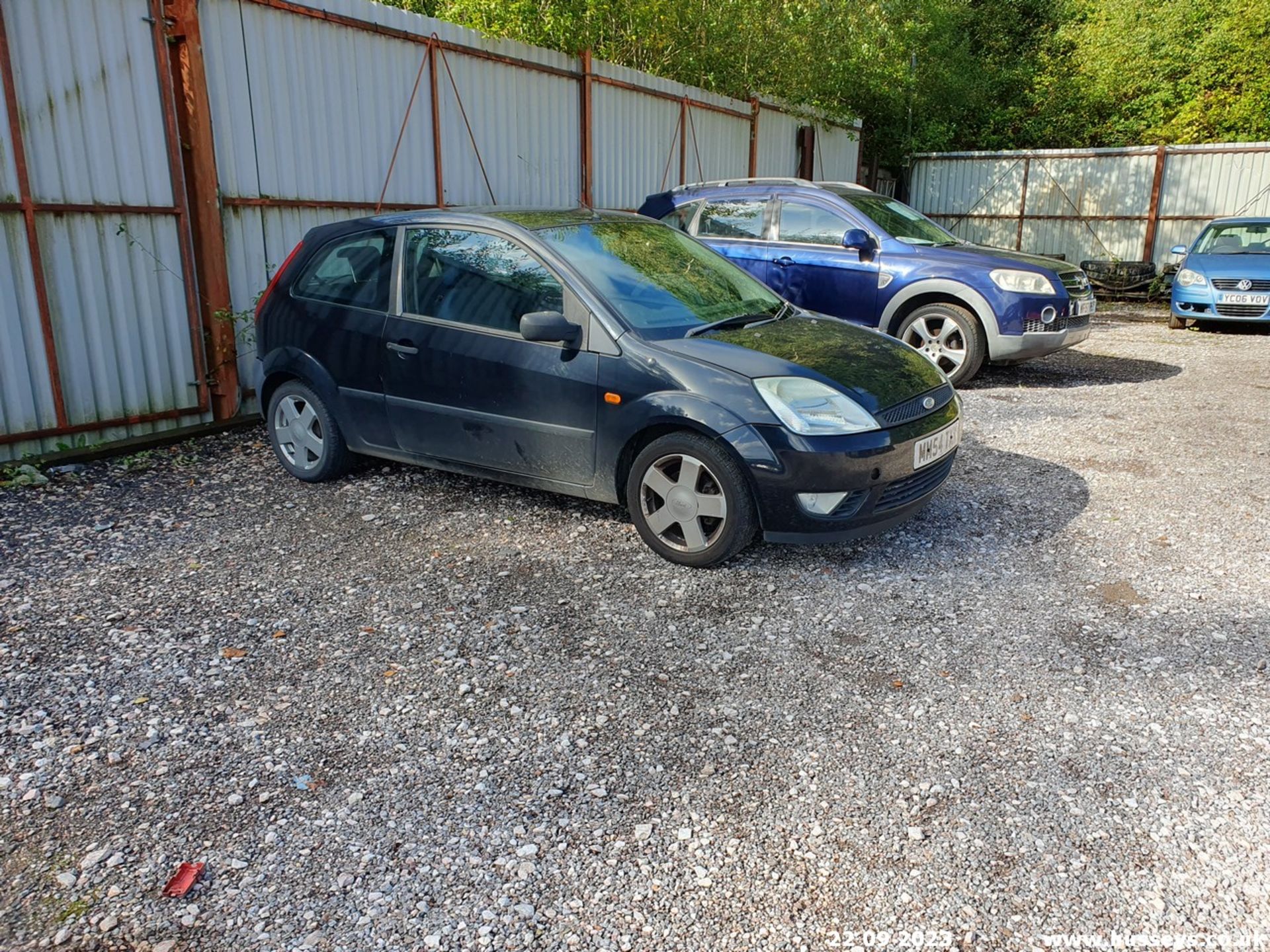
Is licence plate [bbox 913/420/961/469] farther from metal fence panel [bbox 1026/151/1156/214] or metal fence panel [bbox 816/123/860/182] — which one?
metal fence panel [bbox 1026/151/1156/214]

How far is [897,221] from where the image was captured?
912cm

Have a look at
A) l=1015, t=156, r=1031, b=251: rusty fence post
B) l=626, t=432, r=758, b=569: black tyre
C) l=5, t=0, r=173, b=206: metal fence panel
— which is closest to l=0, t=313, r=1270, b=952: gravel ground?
l=626, t=432, r=758, b=569: black tyre

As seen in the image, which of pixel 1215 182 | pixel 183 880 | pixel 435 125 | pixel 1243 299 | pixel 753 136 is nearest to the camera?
pixel 183 880

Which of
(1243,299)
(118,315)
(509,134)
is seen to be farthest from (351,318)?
(1243,299)

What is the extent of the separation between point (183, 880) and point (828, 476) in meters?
2.80

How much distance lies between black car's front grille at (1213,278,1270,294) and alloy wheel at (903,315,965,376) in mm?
5669

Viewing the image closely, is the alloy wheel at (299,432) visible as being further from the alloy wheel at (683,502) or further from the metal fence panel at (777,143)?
the metal fence panel at (777,143)

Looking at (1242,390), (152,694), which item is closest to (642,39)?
(1242,390)

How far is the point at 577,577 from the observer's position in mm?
4398

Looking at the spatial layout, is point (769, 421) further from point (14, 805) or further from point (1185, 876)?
point (14, 805)

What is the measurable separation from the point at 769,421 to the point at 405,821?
2244 millimetres

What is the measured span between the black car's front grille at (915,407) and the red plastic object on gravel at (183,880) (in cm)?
314

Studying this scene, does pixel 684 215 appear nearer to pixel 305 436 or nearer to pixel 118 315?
pixel 305 436

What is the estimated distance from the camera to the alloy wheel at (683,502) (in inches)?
170
